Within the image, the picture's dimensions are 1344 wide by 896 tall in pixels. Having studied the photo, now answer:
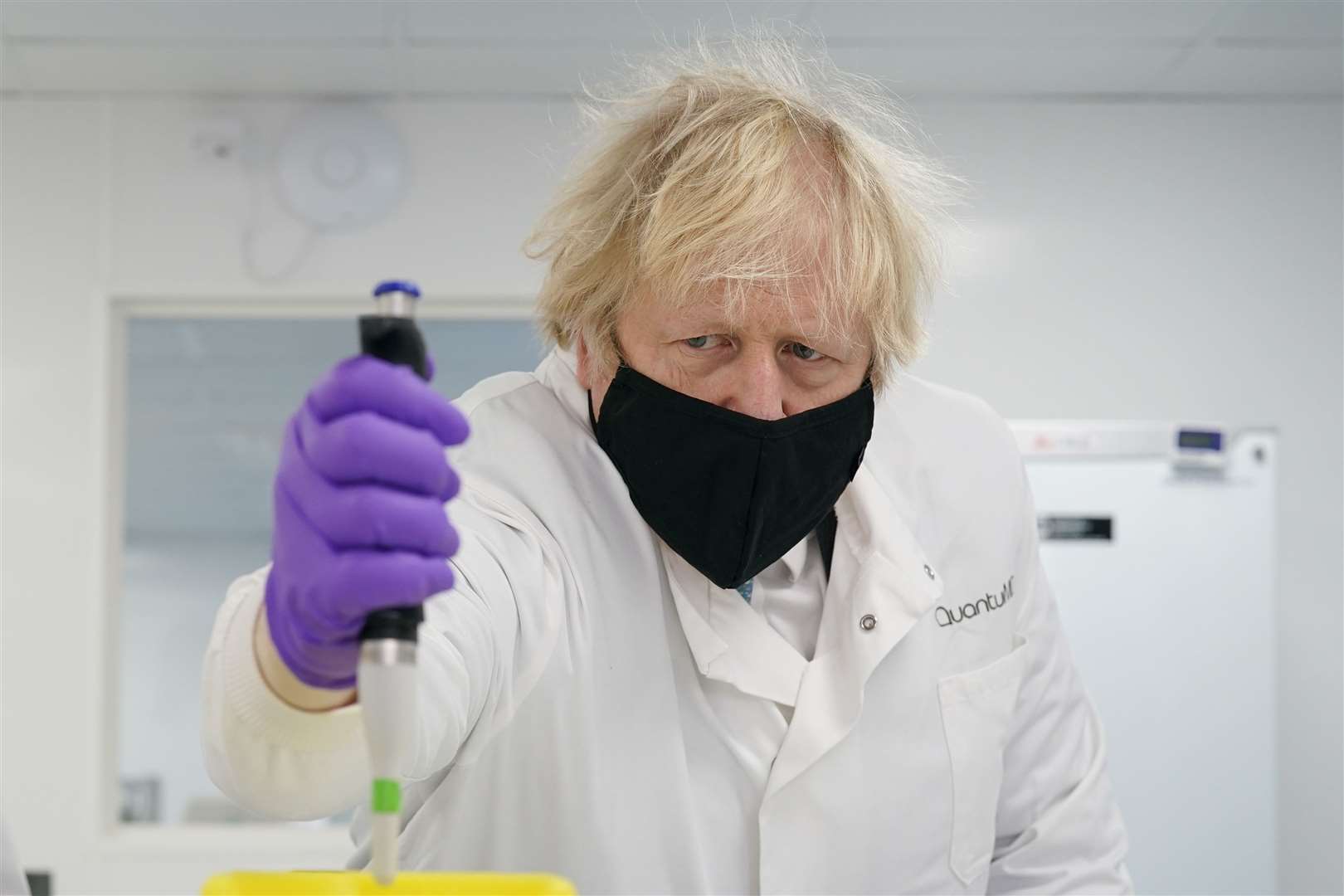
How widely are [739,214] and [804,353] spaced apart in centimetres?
15

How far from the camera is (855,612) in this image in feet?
4.01

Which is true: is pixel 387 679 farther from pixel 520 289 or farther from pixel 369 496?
pixel 520 289

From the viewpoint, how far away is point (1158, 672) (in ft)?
9.64

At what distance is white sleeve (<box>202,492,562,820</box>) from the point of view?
2.40 ft

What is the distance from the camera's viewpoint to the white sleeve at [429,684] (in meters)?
0.73

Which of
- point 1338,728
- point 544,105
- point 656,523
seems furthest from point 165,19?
point 1338,728

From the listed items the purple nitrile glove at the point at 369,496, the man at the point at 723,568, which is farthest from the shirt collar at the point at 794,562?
the purple nitrile glove at the point at 369,496

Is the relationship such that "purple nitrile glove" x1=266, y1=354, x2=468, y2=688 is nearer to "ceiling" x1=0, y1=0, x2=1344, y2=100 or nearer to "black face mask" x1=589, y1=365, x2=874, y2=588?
"black face mask" x1=589, y1=365, x2=874, y2=588

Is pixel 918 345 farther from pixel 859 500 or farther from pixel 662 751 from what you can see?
pixel 662 751

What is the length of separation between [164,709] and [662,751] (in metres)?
6.70

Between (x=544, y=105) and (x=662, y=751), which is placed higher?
(x=544, y=105)

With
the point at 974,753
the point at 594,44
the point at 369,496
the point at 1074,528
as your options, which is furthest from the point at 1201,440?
the point at 369,496

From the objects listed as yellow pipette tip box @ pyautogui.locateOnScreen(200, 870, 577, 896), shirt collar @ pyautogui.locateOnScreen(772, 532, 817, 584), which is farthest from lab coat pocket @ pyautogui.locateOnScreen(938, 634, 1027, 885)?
yellow pipette tip box @ pyautogui.locateOnScreen(200, 870, 577, 896)

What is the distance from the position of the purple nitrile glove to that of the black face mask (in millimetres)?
463
